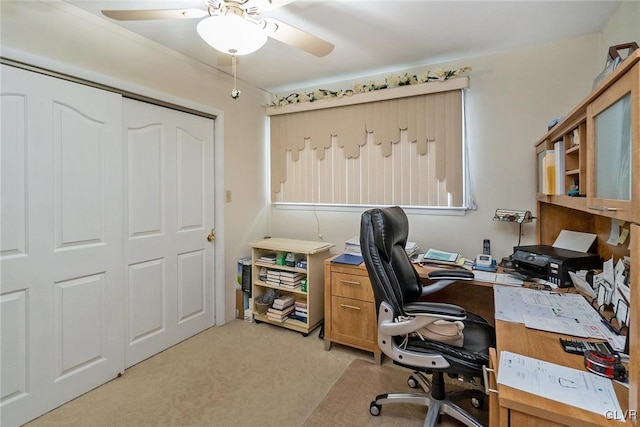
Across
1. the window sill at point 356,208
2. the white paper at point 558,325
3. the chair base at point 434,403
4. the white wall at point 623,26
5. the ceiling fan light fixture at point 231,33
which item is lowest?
the chair base at point 434,403

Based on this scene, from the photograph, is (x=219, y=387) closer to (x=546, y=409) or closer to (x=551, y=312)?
(x=546, y=409)

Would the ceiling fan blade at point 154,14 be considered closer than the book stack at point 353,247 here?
Yes

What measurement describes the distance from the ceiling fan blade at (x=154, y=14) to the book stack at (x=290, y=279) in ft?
6.81

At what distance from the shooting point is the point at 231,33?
1350 mm

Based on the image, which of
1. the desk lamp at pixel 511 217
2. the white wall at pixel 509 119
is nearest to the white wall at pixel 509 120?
the white wall at pixel 509 119

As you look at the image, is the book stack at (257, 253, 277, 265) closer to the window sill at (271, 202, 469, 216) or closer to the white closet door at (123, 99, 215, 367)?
the white closet door at (123, 99, 215, 367)

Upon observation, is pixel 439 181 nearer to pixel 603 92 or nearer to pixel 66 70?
pixel 603 92

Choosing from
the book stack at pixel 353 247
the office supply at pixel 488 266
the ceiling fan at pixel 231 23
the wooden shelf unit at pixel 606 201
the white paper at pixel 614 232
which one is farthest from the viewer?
the book stack at pixel 353 247

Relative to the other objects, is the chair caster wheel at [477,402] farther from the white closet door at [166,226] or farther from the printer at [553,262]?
the white closet door at [166,226]

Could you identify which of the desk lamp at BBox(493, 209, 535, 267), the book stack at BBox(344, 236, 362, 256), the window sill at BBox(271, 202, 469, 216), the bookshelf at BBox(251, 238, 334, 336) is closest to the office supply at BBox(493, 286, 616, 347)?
the desk lamp at BBox(493, 209, 535, 267)

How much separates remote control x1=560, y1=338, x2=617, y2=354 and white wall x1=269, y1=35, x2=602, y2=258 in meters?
1.39

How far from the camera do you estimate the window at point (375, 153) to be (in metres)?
2.52

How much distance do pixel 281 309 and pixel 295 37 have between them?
7.23ft

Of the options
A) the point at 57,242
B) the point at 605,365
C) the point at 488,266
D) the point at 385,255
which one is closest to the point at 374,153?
the point at 488,266
